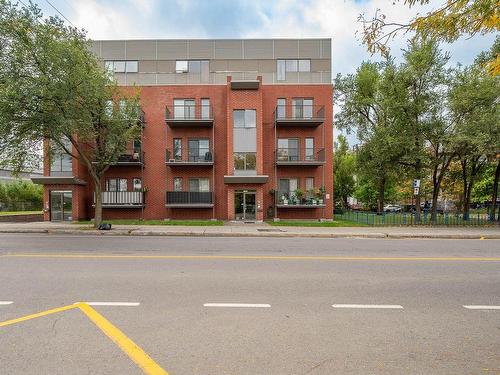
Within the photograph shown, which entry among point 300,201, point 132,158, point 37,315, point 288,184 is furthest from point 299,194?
point 37,315

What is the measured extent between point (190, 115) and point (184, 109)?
2.18 ft

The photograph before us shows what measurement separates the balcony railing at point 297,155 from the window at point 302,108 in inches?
108

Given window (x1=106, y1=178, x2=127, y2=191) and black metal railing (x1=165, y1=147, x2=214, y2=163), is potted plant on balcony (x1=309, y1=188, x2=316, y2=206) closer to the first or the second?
black metal railing (x1=165, y1=147, x2=214, y2=163)

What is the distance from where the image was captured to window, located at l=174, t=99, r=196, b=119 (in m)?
25.9

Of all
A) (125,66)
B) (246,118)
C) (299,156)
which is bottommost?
(299,156)

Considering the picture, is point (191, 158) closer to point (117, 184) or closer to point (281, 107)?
point (117, 184)

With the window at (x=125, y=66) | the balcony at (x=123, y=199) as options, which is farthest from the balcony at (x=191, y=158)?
the window at (x=125, y=66)

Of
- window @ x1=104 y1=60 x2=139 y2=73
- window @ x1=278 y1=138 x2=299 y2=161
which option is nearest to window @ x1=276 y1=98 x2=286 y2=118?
window @ x1=278 y1=138 x2=299 y2=161

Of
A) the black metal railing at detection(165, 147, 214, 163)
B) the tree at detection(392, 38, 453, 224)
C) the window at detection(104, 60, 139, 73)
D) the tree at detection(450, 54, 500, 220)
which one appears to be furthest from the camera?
the window at detection(104, 60, 139, 73)

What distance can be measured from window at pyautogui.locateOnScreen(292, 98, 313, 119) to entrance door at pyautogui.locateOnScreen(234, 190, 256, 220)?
7.40 metres

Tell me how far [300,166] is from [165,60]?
15.6 m

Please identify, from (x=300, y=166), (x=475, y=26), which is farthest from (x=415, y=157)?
(x=475, y=26)

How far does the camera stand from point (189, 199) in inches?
989

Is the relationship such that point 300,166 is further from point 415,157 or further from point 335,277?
point 335,277
